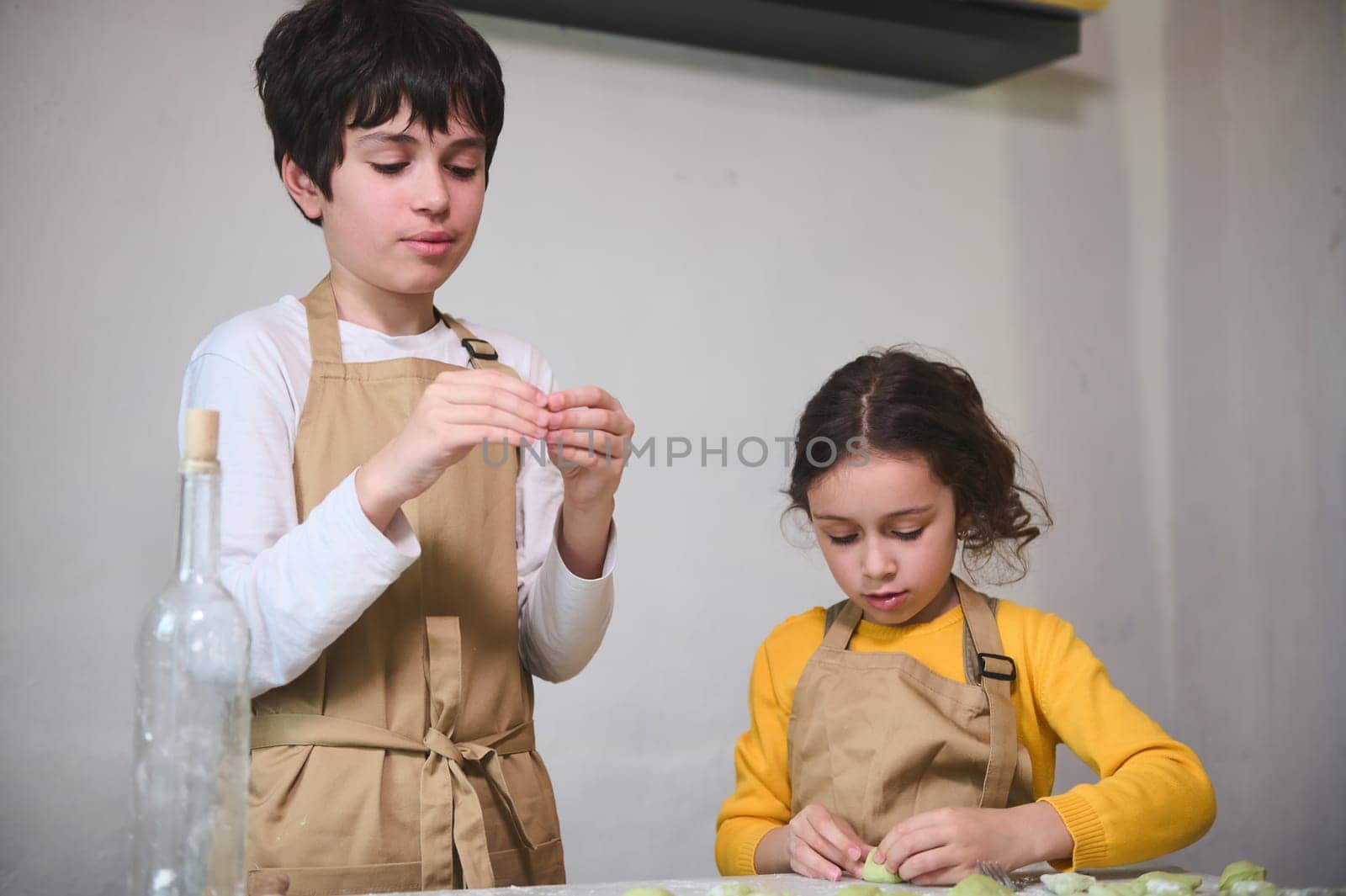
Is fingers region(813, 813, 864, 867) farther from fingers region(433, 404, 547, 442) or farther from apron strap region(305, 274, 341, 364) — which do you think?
apron strap region(305, 274, 341, 364)

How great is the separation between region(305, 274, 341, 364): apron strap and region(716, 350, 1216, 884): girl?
0.54 m

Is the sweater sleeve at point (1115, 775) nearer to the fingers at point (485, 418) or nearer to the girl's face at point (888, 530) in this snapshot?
the girl's face at point (888, 530)

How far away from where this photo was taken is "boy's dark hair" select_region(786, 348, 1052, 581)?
1369mm

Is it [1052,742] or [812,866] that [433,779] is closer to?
[812,866]

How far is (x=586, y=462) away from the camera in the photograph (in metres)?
1.06

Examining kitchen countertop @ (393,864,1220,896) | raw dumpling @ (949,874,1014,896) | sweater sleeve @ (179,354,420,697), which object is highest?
sweater sleeve @ (179,354,420,697)

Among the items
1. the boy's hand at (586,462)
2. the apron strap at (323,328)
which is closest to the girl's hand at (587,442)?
the boy's hand at (586,462)

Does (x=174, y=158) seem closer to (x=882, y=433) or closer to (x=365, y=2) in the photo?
(x=365, y=2)

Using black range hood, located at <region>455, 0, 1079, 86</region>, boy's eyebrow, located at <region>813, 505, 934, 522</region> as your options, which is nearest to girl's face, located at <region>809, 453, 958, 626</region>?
boy's eyebrow, located at <region>813, 505, 934, 522</region>

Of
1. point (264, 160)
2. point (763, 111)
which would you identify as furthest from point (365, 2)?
point (763, 111)

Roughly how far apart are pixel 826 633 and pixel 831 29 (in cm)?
146

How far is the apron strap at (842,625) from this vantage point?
1.38m

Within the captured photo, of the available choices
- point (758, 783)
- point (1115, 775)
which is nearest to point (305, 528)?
point (758, 783)

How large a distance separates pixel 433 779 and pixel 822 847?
35 cm
